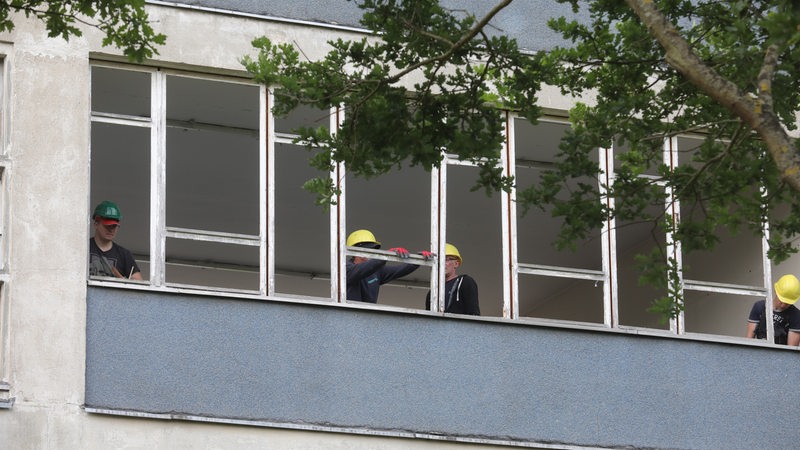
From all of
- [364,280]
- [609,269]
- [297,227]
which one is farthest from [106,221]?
[297,227]

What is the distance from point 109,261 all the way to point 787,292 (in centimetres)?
649

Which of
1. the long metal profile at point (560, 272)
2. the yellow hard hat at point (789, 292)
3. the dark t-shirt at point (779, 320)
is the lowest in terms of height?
the dark t-shirt at point (779, 320)

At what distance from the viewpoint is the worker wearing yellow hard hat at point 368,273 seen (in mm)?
17250

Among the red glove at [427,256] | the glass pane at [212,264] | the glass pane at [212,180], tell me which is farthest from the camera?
the glass pane at [212,264]

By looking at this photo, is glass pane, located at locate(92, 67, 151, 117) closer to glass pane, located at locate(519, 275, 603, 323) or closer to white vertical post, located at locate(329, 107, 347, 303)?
white vertical post, located at locate(329, 107, 347, 303)

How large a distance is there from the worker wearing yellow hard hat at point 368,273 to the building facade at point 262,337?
174mm

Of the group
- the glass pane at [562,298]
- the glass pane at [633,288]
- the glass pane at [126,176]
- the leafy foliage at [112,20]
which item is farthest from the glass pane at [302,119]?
the glass pane at [562,298]

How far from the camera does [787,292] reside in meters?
18.9

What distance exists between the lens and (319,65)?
13.3m

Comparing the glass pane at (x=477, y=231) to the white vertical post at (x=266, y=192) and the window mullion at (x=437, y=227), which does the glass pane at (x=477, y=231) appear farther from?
the white vertical post at (x=266, y=192)

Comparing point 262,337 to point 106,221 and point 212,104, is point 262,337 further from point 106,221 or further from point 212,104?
point 212,104

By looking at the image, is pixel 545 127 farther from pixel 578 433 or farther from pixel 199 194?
pixel 199 194

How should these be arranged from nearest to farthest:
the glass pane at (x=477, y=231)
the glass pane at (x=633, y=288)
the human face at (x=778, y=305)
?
the human face at (x=778, y=305) < the glass pane at (x=477, y=231) < the glass pane at (x=633, y=288)

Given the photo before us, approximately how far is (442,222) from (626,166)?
3.89 m
